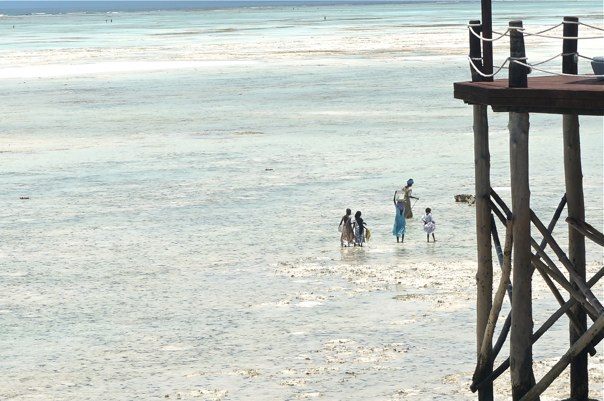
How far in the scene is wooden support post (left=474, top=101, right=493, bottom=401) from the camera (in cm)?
1520

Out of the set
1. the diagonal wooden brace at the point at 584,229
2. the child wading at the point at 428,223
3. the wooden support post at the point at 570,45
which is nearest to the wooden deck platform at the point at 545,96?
the wooden support post at the point at 570,45

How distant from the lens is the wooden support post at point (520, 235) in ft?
45.7

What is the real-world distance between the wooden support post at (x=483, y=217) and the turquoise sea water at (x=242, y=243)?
1.55m

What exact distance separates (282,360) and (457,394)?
9.47 feet

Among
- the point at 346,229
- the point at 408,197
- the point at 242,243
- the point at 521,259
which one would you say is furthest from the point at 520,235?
the point at 408,197

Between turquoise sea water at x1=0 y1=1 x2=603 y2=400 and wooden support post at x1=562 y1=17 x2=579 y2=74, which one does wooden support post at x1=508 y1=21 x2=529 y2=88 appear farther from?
turquoise sea water at x1=0 y1=1 x2=603 y2=400

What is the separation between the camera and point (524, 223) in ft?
46.5

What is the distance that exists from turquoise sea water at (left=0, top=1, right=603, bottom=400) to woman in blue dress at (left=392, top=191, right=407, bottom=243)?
37 centimetres

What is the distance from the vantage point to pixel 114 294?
2280 centimetres

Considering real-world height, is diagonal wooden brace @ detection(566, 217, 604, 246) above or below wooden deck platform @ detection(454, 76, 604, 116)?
below

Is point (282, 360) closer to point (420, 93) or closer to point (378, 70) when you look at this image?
point (420, 93)

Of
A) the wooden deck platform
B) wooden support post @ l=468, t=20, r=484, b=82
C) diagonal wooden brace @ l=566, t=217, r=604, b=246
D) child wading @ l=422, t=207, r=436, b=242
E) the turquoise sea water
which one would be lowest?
the turquoise sea water

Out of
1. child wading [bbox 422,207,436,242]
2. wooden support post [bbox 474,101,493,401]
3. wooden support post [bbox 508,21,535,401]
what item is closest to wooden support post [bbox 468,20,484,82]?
wooden support post [bbox 474,101,493,401]

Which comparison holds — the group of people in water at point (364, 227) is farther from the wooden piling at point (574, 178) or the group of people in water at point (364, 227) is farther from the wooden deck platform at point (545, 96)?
the wooden deck platform at point (545, 96)
